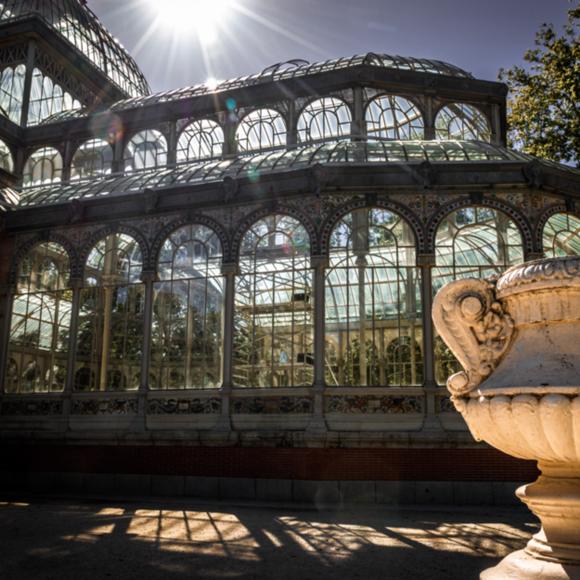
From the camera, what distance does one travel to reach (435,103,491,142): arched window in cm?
1858

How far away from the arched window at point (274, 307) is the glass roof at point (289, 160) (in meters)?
1.54

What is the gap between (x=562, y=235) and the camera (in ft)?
46.1

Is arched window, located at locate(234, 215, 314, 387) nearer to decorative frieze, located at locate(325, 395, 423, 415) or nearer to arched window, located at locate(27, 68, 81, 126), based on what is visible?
decorative frieze, located at locate(325, 395, 423, 415)

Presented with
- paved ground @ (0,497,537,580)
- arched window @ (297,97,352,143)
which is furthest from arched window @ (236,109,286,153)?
paved ground @ (0,497,537,580)

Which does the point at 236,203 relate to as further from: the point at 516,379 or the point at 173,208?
the point at 516,379

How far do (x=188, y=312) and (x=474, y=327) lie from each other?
10.8m

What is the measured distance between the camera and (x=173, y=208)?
49.7ft

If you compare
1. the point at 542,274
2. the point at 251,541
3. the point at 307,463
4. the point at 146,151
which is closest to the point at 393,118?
the point at 146,151

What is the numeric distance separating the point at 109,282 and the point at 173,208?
2349 mm

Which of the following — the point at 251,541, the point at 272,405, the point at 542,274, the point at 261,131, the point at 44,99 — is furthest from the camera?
the point at 44,99

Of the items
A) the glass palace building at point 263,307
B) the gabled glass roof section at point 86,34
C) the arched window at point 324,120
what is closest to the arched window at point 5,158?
the glass palace building at point 263,307

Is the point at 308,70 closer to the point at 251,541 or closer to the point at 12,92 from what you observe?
the point at 12,92

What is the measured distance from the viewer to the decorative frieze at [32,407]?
15.0 meters

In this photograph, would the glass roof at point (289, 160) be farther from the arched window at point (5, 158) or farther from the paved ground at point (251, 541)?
the paved ground at point (251, 541)
